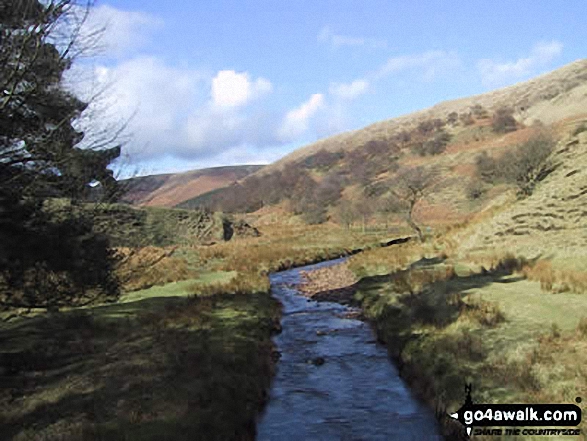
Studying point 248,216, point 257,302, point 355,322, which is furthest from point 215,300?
point 248,216

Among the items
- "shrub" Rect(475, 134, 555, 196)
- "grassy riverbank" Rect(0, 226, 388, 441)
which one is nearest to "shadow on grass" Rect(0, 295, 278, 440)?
"grassy riverbank" Rect(0, 226, 388, 441)

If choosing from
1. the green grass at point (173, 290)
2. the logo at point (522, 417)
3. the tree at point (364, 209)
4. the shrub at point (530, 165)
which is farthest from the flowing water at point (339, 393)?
the tree at point (364, 209)

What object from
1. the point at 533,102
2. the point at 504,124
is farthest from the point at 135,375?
Answer: the point at 533,102

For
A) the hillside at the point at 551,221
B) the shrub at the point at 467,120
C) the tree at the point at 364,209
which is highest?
the shrub at the point at 467,120

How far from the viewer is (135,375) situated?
10852 mm

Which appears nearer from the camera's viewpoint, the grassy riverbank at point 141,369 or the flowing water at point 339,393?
the grassy riverbank at point 141,369

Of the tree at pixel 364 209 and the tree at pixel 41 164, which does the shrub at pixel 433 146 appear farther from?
the tree at pixel 41 164

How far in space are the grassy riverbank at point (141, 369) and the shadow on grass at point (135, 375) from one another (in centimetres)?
2

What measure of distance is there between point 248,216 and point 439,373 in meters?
97.9

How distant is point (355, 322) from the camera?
1817 centimetres

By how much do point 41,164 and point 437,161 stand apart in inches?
3565

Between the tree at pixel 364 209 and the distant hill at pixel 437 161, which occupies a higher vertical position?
the distant hill at pixel 437 161

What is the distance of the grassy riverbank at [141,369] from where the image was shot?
27.9 ft

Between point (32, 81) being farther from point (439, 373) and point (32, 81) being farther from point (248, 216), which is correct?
point (248, 216)
